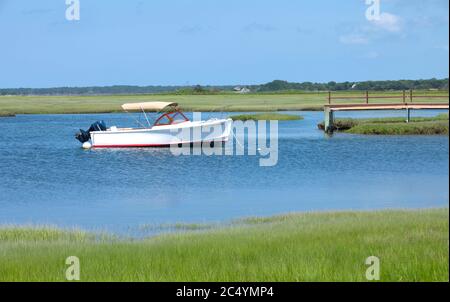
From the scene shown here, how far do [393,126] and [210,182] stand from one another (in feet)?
83.0

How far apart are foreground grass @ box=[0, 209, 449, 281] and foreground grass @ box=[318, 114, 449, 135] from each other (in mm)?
33833

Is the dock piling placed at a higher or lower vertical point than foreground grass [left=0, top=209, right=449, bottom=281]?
higher

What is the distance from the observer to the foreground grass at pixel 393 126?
49562 millimetres

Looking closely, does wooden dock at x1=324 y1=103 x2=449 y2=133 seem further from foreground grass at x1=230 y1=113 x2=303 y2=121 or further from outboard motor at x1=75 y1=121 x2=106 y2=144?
outboard motor at x1=75 y1=121 x2=106 y2=144

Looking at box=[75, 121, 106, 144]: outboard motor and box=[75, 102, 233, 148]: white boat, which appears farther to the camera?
box=[75, 121, 106, 144]: outboard motor

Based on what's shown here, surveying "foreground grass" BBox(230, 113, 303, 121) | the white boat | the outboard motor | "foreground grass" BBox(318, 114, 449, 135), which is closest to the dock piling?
"foreground grass" BBox(318, 114, 449, 135)

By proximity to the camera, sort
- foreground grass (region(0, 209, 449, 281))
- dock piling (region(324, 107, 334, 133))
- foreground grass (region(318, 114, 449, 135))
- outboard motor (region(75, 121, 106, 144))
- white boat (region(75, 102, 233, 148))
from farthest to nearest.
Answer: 1. dock piling (region(324, 107, 334, 133))
2. foreground grass (region(318, 114, 449, 135))
3. outboard motor (region(75, 121, 106, 144))
4. white boat (region(75, 102, 233, 148))
5. foreground grass (region(0, 209, 449, 281))

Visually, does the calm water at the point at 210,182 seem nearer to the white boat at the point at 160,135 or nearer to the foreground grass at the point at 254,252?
the white boat at the point at 160,135

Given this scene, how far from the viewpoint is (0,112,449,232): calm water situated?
2155 cm

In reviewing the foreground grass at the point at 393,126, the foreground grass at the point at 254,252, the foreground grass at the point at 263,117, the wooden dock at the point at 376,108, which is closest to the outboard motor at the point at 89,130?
the wooden dock at the point at 376,108

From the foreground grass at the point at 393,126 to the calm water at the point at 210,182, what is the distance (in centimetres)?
216

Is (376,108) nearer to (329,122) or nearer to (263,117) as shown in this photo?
(329,122)

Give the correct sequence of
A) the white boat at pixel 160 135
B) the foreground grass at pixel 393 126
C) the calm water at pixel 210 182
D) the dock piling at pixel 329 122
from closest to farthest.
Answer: the calm water at pixel 210 182 < the white boat at pixel 160 135 < the foreground grass at pixel 393 126 < the dock piling at pixel 329 122

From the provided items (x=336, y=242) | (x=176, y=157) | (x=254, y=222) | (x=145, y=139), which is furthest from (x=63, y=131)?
(x=336, y=242)
